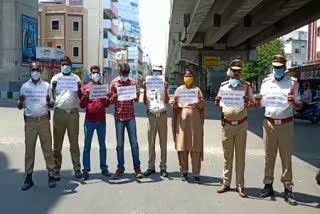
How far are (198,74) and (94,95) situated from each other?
62.3m

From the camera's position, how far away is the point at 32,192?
7.54 m

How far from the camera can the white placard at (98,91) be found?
8.46 meters

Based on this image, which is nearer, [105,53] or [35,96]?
[35,96]

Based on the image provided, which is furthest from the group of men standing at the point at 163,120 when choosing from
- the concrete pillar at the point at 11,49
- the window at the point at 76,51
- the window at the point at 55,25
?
the window at the point at 76,51

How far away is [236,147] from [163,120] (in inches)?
65.7

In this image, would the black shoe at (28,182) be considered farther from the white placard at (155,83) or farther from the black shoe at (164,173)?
the white placard at (155,83)

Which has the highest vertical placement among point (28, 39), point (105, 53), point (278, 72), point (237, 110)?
point (105, 53)

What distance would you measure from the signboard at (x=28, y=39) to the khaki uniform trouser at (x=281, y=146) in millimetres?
30966

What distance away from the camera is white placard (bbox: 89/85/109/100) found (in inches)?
333

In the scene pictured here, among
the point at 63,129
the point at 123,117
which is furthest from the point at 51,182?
the point at 123,117

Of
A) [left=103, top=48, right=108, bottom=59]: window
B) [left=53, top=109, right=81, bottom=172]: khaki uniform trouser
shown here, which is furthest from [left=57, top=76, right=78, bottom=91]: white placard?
[left=103, top=48, right=108, bottom=59]: window

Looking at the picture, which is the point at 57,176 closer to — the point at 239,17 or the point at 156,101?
the point at 156,101

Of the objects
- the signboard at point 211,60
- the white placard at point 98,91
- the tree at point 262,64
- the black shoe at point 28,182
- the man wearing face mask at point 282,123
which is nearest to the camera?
the man wearing face mask at point 282,123

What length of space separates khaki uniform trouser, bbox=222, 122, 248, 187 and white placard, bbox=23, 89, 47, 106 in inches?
123
